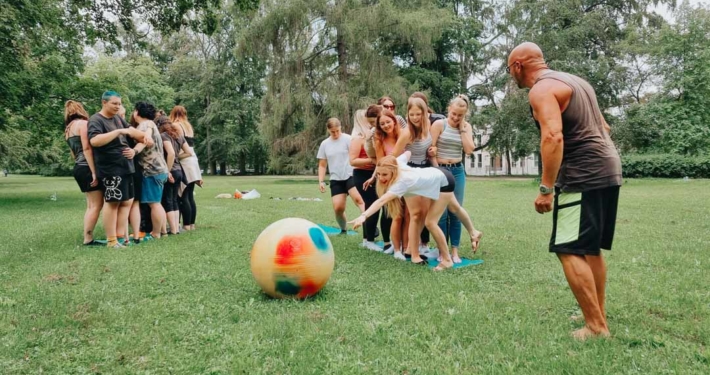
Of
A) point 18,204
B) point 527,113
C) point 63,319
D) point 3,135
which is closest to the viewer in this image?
point 63,319

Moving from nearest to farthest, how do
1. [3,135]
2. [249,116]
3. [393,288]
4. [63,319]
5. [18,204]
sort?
[63,319]
[393,288]
[18,204]
[3,135]
[249,116]

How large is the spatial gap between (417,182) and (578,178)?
2050 mm

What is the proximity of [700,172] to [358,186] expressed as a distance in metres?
27.0

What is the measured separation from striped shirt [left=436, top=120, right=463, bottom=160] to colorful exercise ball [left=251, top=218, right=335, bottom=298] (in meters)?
2.32

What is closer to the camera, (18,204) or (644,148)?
(18,204)

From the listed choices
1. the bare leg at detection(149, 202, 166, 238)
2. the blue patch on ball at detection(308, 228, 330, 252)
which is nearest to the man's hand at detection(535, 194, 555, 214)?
the blue patch on ball at detection(308, 228, 330, 252)

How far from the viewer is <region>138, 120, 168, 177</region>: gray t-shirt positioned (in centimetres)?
751

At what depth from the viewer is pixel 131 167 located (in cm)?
703

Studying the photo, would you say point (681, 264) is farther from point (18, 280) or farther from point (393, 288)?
point (18, 280)

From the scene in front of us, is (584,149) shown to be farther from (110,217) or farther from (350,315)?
(110,217)

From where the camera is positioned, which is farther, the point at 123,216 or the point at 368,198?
the point at 368,198

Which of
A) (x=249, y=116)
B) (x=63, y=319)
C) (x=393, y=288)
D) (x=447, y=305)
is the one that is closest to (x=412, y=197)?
(x=393, y=288)

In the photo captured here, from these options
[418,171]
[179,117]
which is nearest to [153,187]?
[179,117]

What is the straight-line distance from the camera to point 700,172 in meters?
26.4
